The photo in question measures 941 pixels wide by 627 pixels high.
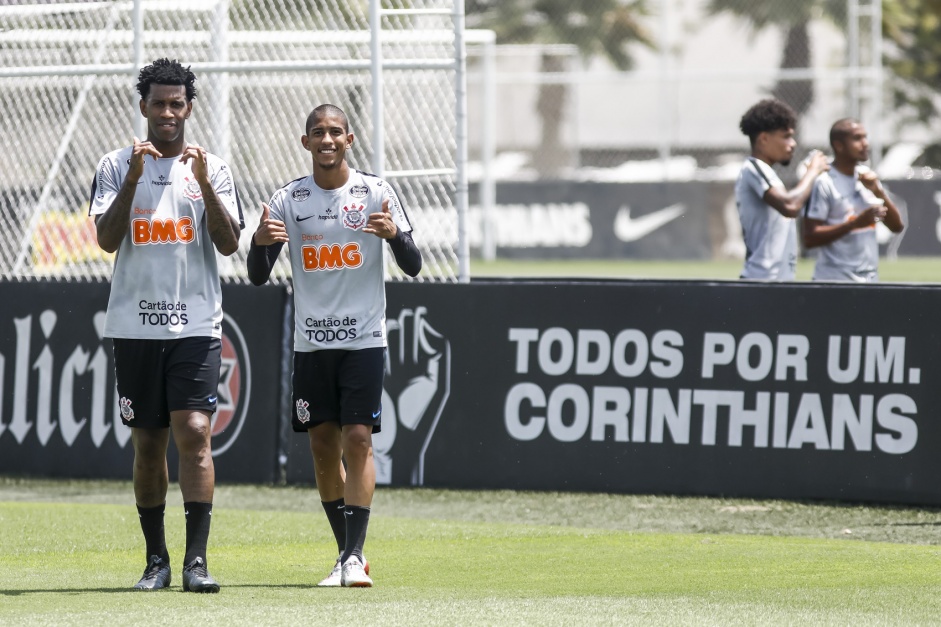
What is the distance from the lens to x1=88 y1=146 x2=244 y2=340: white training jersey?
21.4 ft

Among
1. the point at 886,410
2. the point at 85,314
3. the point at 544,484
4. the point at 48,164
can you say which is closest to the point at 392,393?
the point at 544,484

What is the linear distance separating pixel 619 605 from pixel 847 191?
15.6 ft

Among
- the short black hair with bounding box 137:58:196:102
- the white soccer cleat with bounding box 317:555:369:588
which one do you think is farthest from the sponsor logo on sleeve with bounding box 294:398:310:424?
the short black hair with bounding box 137:58:196:102

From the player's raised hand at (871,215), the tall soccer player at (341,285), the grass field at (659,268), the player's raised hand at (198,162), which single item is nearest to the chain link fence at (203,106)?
the player's raised hand at (871,215)

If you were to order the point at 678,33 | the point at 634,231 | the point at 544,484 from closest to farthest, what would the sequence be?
the point at 544,484 → the point at 634,231 → the point at 678,33

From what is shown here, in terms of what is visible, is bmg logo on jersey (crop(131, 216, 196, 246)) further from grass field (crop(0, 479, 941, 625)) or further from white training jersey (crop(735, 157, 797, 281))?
white training jersey (crop(735, 157, 797, 281))

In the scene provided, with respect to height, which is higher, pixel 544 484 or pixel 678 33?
pixel 678 33

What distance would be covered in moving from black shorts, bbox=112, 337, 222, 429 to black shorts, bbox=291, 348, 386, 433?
16.1 inches

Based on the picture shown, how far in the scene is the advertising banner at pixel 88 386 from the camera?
1000cm

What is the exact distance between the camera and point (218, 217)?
6457mm

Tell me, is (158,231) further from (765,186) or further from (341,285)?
(765,186)

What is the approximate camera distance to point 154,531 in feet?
21.7

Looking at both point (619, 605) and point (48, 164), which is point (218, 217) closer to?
point (619, 605)

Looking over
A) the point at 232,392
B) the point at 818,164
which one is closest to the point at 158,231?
the point at 232,392
